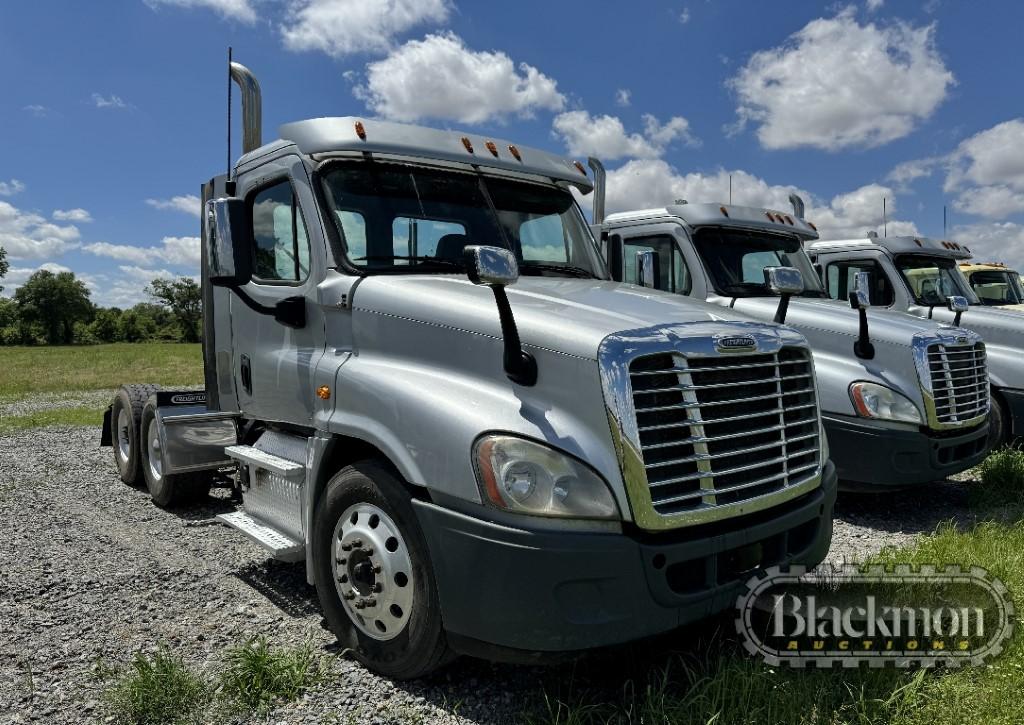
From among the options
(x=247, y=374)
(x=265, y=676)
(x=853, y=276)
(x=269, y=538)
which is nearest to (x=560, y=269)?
(x=247, y=374)

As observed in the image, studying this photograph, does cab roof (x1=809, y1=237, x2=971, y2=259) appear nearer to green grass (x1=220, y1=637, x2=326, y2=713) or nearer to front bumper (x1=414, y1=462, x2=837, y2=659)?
front bumper (x1=414, y1=462, x2=837, y2=659)

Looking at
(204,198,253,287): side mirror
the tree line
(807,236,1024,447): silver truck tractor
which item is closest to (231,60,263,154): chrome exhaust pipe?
(204,198,253,287): side mirror

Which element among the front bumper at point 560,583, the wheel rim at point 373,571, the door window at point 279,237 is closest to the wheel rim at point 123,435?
the door window at point 279,237

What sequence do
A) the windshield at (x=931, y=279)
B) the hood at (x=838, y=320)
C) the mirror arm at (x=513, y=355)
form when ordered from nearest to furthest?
the mirror arm at (x=513, y=355) → the hood at (x=838, y=320) → the windshield at (x=931, y=279)

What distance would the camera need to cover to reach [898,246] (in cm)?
861

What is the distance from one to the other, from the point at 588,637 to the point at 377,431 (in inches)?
48.5

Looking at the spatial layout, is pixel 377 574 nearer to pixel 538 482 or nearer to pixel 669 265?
pixel 538 482

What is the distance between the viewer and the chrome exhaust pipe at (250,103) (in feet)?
18.0

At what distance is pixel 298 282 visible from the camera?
163 inches

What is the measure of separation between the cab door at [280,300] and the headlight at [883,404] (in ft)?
13.7

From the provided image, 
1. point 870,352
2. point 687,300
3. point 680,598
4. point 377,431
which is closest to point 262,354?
point 377,431

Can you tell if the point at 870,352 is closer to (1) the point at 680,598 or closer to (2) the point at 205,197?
(1) the point at 680,598

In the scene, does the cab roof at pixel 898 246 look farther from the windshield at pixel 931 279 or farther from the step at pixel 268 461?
the step at pixel 268 461

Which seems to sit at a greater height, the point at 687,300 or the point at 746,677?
the point at 687,300
